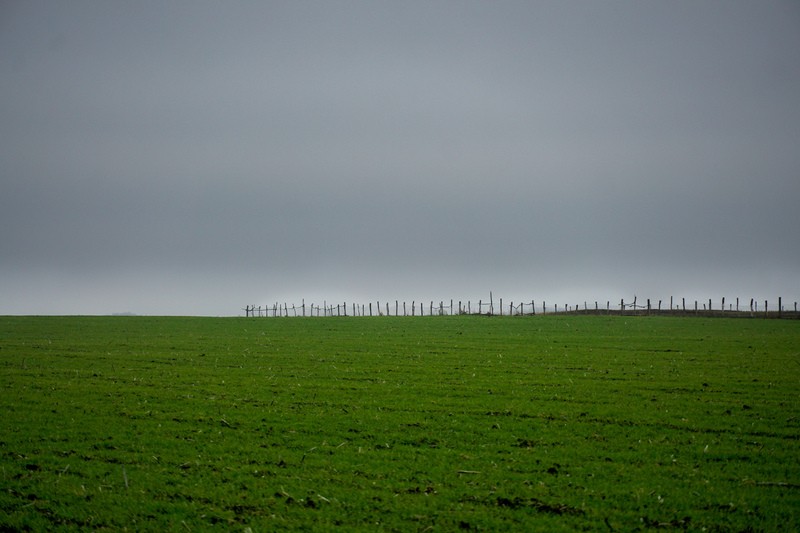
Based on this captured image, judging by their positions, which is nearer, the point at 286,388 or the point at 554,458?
the point at 554,458

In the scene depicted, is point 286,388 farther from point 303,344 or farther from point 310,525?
point 303,344

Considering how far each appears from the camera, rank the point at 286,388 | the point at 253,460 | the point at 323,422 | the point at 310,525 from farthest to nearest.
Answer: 1. the point at 286,388
2. the point at 323,422
3. the point at 253,460
4. the point at 310,525

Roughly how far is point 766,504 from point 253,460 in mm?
8988

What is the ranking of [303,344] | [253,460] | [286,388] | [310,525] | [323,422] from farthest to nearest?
[303,344]
[286,388]
[323,422]
[253,460]
[310,525]

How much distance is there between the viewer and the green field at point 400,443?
960 cm

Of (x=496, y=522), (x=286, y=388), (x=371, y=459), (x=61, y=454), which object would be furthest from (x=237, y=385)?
(x=496, y=522)

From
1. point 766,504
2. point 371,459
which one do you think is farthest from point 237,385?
point 766,504

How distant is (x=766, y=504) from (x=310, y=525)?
7171 mm

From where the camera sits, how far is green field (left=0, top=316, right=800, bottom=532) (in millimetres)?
9602

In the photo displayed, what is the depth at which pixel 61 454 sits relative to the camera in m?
12.8

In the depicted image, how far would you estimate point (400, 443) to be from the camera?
13.5 m

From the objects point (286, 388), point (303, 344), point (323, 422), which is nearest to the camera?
point (323, 422)

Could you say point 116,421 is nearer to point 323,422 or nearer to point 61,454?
point 61,454

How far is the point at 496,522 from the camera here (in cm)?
912
